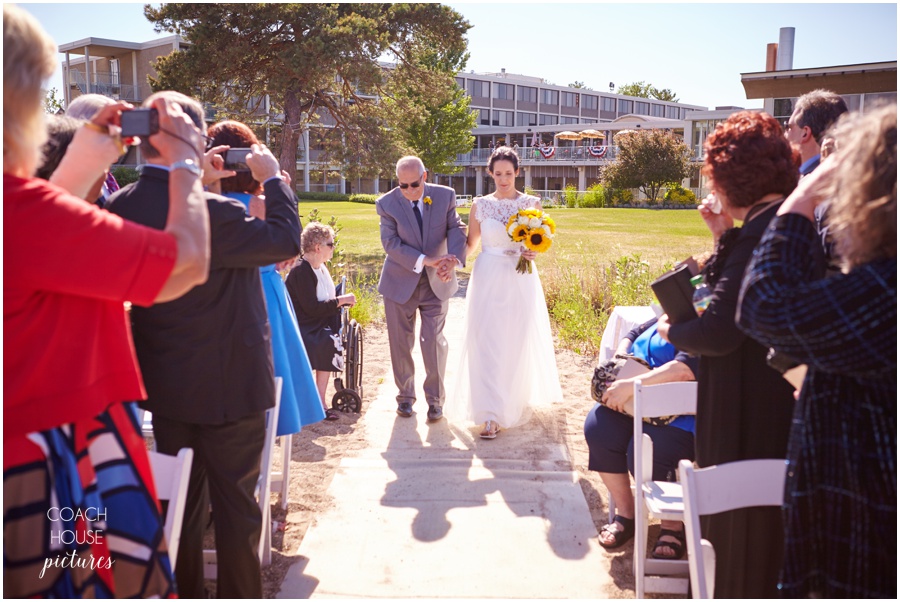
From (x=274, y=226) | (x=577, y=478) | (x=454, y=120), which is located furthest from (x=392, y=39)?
(x=454, y=120)

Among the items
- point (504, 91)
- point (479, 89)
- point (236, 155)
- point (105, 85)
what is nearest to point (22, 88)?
point (236, 155)

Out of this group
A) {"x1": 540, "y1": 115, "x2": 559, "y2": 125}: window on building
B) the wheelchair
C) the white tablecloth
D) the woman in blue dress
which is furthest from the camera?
{"x1": 540, "y1": 115, "x2": 559, "y2": 125}: window on building

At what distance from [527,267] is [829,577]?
457cm

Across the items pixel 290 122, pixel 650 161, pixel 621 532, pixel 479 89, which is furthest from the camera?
pixel 479 89

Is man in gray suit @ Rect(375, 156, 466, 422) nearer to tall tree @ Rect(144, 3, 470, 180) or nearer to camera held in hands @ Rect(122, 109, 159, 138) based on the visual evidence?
camera held in hands @ Rect(122, 109, 159, 138)

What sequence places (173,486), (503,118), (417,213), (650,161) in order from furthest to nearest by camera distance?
(503,118) → (650,161) → (417,213) → (173,486)

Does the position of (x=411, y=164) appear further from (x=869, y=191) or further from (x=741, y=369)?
(x=869, y=191)

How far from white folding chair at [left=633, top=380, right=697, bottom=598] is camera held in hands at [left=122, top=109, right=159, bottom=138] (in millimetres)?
2322

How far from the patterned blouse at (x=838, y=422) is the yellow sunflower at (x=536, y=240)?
419cm

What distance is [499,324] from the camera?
6.20m

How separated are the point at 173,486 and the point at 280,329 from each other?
162cm

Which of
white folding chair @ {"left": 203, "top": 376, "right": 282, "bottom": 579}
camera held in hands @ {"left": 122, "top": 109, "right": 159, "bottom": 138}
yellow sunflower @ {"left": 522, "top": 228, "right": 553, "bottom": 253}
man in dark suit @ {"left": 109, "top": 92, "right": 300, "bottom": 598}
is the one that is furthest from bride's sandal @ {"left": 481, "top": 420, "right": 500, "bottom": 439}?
camera held in hands @ {"left": 122, "top": 109, "right": 159, "bottom": 138}

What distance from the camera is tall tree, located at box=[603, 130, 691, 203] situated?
44406 millimetres

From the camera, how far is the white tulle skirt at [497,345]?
6.13m
